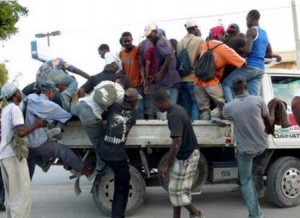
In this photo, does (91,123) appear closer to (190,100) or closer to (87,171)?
(87,171)

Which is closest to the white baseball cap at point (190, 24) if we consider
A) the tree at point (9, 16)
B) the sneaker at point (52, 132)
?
the sneaker at point (52, 132)

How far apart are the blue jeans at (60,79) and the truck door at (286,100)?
2.80m

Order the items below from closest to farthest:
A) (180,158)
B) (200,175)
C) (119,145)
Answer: (180,158) → (119,145) → (200,175)

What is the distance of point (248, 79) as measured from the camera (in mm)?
6445

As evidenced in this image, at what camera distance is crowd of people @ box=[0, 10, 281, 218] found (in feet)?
17.1

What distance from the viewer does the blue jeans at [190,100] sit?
260 inches

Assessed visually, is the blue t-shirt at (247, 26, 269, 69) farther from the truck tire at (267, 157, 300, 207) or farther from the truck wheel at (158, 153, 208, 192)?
the truck wheel at (158, 153, 208, 192)

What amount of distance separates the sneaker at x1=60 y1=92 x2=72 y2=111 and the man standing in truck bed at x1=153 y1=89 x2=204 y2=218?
→ 1.43m

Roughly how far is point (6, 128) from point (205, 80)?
268cm

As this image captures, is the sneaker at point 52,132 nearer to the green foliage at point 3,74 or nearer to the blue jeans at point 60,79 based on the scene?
the blue jeans at point 60,79

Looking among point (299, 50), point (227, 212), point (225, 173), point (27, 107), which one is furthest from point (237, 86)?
point (299, 50)

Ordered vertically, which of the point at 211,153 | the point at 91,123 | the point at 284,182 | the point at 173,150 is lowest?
the point at 284,182

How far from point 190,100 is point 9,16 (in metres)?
12.0

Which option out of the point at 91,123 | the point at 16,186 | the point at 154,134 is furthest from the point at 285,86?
the point at 16,186
